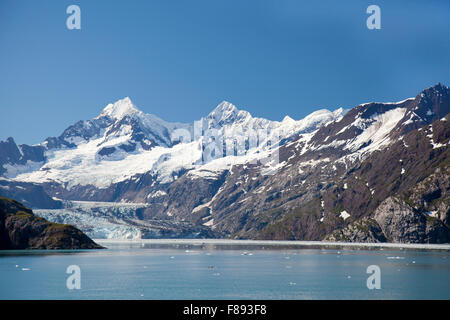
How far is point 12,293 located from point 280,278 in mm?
56890

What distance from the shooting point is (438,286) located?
358ft

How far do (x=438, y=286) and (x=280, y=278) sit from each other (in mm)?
33725

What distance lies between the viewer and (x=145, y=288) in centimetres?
10812

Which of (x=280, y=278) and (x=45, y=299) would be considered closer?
(x=45, y=299)

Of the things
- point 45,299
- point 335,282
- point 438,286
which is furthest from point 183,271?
point 438,286
